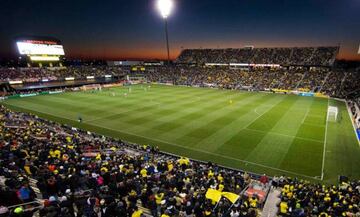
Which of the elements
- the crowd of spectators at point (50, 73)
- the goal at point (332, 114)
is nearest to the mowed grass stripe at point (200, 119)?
the goal at point (332, 114)

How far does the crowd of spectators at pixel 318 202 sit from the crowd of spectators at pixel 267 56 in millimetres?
62041

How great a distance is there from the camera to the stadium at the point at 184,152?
8719mm

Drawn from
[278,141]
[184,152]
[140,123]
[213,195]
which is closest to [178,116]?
[140,123]

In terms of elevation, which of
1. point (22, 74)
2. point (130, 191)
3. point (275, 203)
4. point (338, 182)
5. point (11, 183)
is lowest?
point (338, 182)

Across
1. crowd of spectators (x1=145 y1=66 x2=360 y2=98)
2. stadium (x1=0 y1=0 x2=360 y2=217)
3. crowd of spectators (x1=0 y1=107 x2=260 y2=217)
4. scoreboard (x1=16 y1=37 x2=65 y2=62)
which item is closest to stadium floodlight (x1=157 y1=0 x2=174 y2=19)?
stadium (x1=0 y1=0 x2=360 y2=217)

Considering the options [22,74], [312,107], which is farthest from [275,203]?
[22,74]

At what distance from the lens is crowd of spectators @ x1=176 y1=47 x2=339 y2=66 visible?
Result: 64.4 meters

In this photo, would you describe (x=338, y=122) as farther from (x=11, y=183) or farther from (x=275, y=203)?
(x=11, y=183)

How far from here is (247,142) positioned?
72.3 feet

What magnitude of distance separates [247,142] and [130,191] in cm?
1530

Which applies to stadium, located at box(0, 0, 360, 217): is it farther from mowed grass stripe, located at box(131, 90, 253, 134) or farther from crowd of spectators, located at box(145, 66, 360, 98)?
crowd of spectators, located at box(145, 66, 360, 98)

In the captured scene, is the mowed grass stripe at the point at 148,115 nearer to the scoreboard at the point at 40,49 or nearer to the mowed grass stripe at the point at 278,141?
the mowed grass stripe at the point at 278,141

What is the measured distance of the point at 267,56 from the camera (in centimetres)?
7462

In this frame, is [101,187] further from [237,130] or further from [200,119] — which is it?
[200,119]
